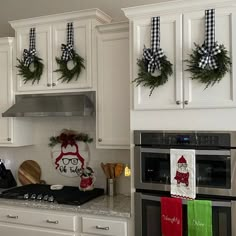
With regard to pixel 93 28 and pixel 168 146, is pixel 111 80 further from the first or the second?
pixel 168 146

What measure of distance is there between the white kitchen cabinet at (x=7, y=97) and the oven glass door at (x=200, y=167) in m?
1.55

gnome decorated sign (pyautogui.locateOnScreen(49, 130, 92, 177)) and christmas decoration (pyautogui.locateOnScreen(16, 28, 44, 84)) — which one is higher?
christmas decoration (pyautogui.locateOnScreen(16, 28, 44, 84))

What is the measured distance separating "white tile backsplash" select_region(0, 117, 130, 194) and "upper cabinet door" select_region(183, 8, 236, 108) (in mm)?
1086

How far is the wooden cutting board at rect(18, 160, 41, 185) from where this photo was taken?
3761 mm

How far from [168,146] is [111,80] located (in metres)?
0.88

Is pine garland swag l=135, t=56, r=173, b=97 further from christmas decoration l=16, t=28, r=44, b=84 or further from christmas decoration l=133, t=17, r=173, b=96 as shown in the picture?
christmas decoration l=16, t=28, r=44, b=84

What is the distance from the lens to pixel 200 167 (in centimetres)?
246

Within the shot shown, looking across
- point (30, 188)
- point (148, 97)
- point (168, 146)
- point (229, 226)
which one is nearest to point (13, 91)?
point (30, 188)

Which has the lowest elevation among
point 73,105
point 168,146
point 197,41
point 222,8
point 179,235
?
point 179,235

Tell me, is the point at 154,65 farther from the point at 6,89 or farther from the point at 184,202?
the point at 6,89

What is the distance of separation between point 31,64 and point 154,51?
53.5 inches

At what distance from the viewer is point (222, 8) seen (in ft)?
7.88

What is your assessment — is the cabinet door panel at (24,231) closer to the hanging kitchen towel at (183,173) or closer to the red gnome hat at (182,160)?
the hanging kitchen towel at (183,173)

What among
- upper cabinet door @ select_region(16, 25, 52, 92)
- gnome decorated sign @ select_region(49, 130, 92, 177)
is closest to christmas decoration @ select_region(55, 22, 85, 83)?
upper cabinet door @ select_region(16, 25, 52, 92)
